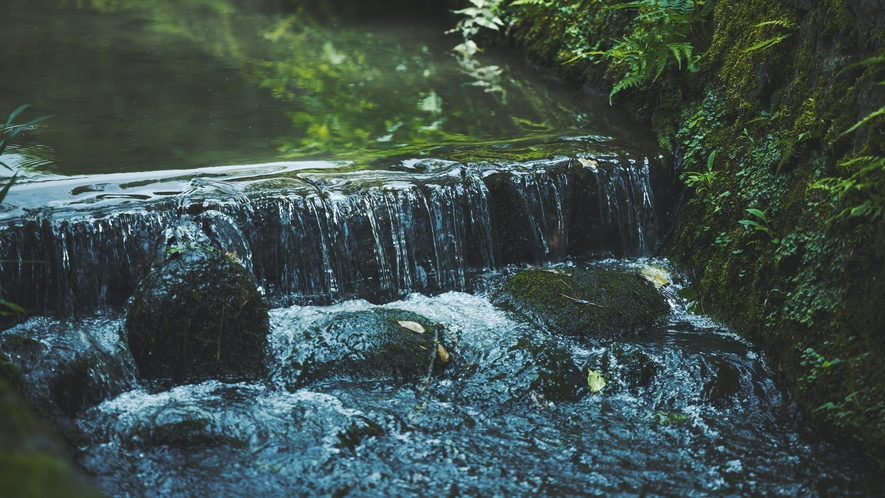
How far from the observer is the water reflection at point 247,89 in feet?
22.5

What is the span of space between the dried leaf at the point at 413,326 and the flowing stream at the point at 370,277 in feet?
0.84

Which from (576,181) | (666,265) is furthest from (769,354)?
(576,181)

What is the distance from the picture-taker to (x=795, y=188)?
4.96 meters

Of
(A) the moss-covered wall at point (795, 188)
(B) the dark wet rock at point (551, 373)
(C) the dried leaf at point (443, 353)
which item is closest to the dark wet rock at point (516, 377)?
(B) the dark wet rock at point (551, 373)

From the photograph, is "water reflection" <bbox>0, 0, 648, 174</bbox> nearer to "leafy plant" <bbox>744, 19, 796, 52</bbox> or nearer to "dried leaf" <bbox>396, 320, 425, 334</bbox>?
"leafy plant" <bbox>744, 19, 796, 52</bbox>

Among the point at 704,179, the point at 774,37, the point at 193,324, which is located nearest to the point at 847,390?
the point at 704,179

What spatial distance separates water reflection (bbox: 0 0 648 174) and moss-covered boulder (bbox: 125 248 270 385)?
1845 millimetres

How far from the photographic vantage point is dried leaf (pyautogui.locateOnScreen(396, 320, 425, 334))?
16.4ft

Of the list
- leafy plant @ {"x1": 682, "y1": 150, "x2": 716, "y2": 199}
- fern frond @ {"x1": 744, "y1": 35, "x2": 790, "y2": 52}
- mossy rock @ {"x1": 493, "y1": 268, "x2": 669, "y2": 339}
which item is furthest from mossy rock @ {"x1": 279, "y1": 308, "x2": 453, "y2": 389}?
fern frond @ {"x1": 744, "y1": 35, "x2": 790, "y2": 52}

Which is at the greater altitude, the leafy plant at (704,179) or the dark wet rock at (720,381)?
the leafy plant at (704,179)

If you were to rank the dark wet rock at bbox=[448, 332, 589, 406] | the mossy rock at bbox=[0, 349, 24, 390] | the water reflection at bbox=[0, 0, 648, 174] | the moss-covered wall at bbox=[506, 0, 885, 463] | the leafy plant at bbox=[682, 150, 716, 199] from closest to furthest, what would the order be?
1. the mossy rock at bbox=[0, 349, 24, 390]
2. the moss-covered wall at bbox=[506, 0, 885, 463]
3. the dark wet rock at bbox=[448, 332, 589, 406]
4. the leafy plant at bbox=[682, 150, 716, 199]
5. the water reflection at bbox=[0, 0, 648, 174]

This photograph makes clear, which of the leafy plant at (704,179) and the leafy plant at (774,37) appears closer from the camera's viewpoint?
the leafy plant at (774,37)

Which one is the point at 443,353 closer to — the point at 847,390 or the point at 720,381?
the point at 720,381

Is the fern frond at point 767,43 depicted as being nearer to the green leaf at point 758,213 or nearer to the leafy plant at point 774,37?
the leafy plant at point 774,37
